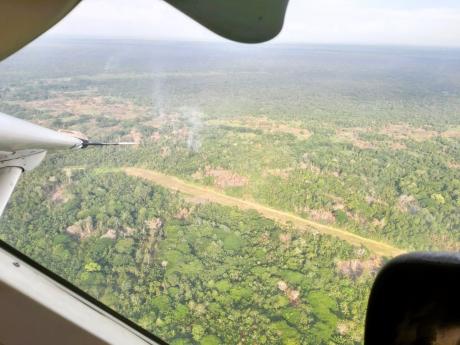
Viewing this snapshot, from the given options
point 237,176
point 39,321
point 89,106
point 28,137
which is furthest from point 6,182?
point 237,176

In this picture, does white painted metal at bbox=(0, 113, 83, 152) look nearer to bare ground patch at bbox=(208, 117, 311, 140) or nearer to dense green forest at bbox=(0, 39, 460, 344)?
dense green forest at bbox=(0, 39, 460, 344)

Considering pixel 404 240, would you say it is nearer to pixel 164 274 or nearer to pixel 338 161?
pixel 338 161

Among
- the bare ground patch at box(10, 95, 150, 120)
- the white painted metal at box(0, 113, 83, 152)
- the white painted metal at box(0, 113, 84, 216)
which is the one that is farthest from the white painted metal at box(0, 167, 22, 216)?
the bare ground patch at box(10, 95, 150, 120)

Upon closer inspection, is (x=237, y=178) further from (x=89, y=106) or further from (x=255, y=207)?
(x=89, y=106)

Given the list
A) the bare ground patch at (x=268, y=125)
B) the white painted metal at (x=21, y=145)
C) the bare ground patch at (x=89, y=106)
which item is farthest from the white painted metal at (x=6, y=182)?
the bare ground patch at (x=268, y=125)

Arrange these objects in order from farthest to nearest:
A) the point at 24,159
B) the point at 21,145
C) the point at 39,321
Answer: the point at 24,159, the point at 21,145, the point at 39,321

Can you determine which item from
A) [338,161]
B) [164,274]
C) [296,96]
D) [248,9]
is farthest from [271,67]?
[248,9]

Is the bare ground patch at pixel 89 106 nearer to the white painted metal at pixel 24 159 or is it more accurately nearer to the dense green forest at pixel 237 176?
the dense green forest at pixel 237 176
